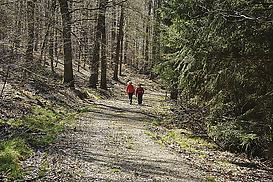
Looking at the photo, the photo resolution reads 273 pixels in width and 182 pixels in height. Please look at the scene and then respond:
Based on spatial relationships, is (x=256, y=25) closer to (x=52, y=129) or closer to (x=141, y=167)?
(x=141, y=167)

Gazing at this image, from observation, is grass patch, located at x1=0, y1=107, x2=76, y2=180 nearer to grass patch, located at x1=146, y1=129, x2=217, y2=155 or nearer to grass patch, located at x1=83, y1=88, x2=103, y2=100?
grass patch, located at x1=146, y1=129, x2=217, y2=155

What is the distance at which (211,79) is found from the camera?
10211 mm

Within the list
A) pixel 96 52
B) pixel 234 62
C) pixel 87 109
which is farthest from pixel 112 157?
pixel 96 52

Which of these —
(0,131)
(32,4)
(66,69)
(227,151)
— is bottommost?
(227,151)

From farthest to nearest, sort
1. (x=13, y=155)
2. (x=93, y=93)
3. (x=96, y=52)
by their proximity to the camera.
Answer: (x=96, y=52) < (x=93, y=93) < (x=13, y=155)

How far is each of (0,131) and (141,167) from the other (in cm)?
442

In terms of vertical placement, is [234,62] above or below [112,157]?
above

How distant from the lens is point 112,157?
34.0 ft

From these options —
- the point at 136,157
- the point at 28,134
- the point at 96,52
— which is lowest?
the point at 136,157

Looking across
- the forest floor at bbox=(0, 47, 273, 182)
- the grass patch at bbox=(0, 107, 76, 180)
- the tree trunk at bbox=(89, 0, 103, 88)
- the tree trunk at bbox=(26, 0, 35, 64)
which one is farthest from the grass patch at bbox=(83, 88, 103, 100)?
the tree trunk at bbox=(26, 0, 35, 64)

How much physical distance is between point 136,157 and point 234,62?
3.64 m

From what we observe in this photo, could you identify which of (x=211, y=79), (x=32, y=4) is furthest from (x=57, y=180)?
(x=32, y=4)

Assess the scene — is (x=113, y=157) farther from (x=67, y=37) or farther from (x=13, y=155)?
(x=67, y=37)

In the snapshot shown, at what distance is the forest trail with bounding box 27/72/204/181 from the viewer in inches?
346
